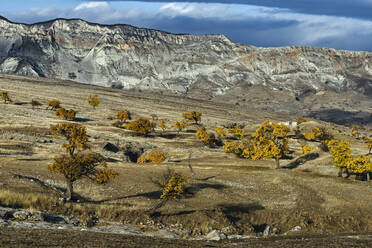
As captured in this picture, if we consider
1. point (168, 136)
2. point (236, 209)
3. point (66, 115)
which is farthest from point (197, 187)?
point (66, 115)

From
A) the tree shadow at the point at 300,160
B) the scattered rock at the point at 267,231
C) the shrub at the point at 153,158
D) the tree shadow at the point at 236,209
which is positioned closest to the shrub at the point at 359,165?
the tree shadow at the point at 300,160

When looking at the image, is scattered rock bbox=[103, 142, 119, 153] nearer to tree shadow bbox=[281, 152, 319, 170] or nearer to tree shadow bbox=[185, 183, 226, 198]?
tree shadow bbox=[281, 152, 319, 170]

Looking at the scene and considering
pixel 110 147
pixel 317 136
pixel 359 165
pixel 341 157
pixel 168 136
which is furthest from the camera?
pixel 317 136

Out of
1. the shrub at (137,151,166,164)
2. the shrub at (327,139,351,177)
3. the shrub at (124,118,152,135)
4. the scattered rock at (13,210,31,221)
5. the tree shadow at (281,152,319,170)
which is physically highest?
the scattered rock at (13,210,31,221)

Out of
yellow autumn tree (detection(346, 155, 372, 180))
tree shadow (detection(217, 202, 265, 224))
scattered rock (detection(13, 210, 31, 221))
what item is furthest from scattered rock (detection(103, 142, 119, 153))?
scattered rock (detection(13, 210, 31, 221))

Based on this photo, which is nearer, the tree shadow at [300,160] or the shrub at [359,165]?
the shrub at [359,165]

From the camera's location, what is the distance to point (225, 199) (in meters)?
53.8

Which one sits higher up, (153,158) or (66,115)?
(66,115)

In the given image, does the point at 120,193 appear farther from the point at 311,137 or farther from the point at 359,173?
the point at 311,137

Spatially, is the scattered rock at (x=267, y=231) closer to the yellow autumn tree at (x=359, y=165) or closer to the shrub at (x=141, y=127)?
the yellow autumn tree at (x=359, y=165)

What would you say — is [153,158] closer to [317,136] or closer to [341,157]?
[341,157]

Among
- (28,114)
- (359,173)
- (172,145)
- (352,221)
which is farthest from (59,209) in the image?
(28,114)

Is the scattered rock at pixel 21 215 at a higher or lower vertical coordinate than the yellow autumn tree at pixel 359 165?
higher

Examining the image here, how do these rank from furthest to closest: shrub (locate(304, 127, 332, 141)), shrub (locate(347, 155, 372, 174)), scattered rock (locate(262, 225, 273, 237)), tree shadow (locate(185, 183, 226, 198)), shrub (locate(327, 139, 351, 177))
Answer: shrub (locate(304, 127, 332, 141)) < shrub (locate(327, 139, 351, 177)) < shrub (locate(347, 155, 372, 174)) < tree shadow (locate(185, 183, 226, 198)) < scattered rock (locate(262, 225, 273, 237))
